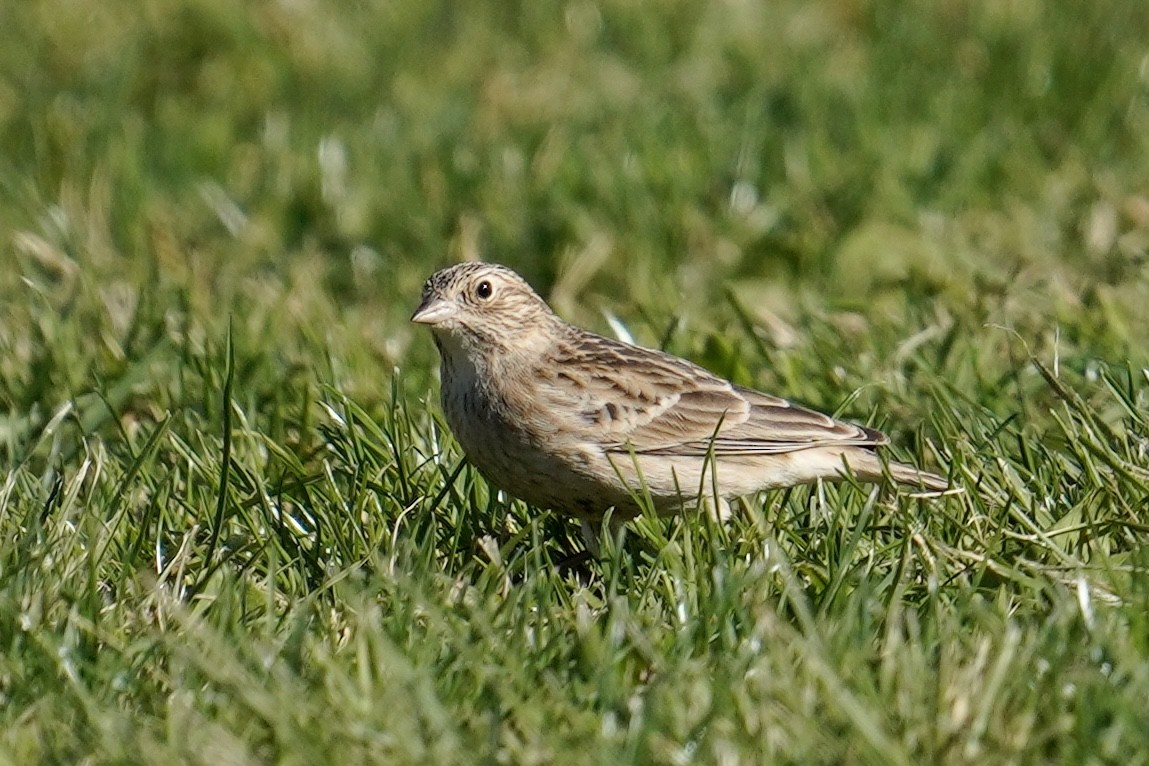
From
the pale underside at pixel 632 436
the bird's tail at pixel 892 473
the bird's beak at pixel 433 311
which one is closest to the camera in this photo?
the bird's tail at pixel 892 473

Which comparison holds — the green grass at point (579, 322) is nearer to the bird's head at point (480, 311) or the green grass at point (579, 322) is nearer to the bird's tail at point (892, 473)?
the bird's tail at point (892, 473)

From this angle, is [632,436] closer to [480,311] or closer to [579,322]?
[480,311]

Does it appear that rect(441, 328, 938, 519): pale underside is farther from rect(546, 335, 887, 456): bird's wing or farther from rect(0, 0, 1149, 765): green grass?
rect(0, 0, 1149, 765): green grass

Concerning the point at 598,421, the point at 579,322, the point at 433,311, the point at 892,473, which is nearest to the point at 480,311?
the point at 433,311

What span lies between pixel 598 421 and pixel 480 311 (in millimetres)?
575

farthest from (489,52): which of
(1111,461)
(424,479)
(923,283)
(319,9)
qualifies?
(1111,461)

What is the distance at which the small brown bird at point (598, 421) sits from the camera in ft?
17.9

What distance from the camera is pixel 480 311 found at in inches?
237

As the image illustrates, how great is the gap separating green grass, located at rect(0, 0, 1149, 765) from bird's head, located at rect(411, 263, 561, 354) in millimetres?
312

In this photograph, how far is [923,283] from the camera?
24.5 ft

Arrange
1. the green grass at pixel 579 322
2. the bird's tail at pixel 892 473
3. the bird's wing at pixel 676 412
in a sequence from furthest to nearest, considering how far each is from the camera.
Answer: the bird's wing at pixel 676 412 → the bird's tail at pixel 892 473 → the green grass at pixel 579 322

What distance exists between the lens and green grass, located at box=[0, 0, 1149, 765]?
4051 millimetres

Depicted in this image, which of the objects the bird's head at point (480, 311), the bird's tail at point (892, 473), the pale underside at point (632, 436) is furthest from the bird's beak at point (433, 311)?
the bird's tail at point (892, 473)

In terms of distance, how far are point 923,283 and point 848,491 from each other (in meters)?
2.32
